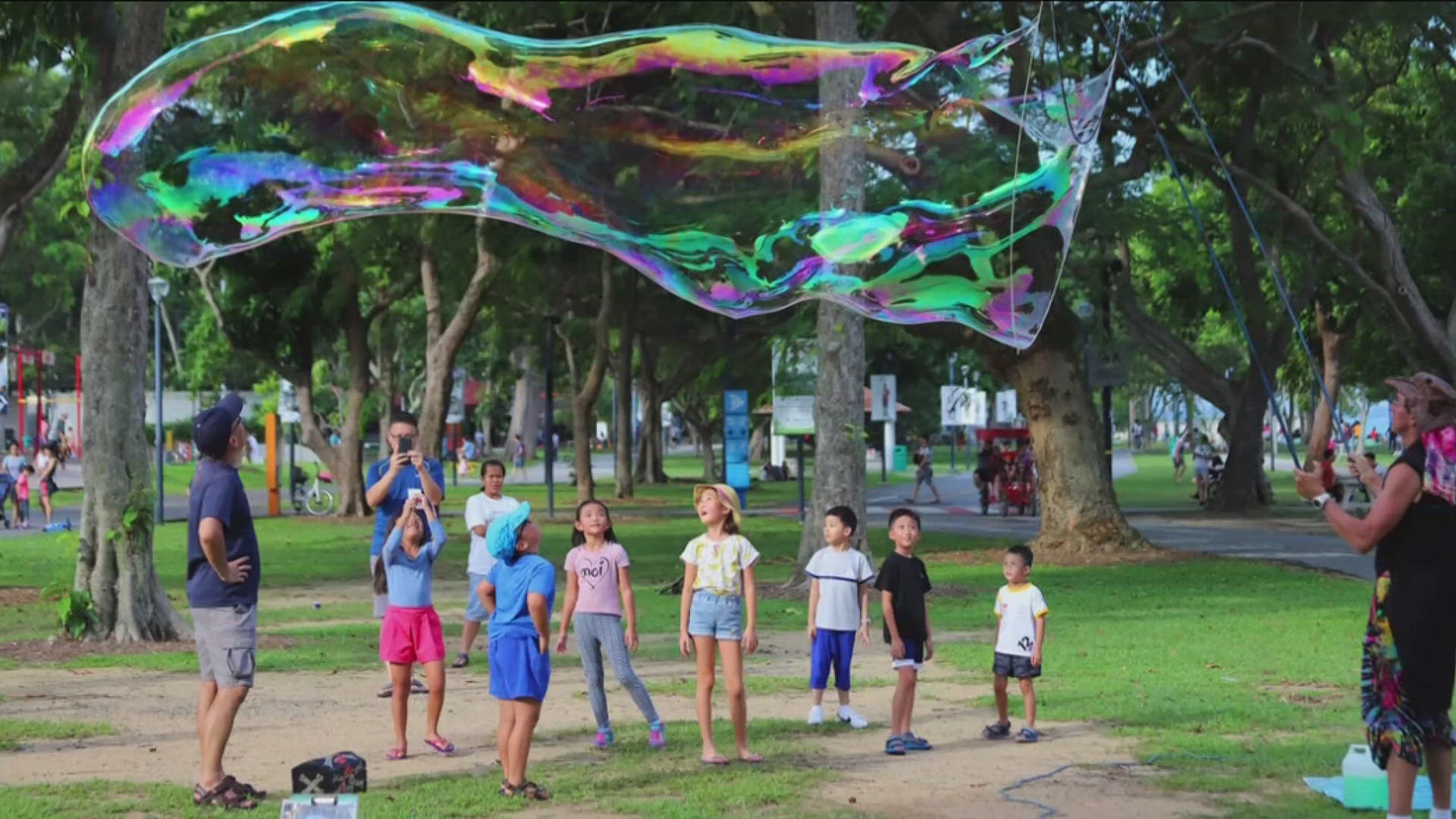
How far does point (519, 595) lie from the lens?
30.2 feet

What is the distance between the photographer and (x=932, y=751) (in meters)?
10.4

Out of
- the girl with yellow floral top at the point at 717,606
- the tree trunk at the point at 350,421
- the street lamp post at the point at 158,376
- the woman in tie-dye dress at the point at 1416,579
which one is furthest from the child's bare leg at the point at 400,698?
the tree trunk at the point at 350,421

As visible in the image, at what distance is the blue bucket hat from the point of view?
932 centimetres

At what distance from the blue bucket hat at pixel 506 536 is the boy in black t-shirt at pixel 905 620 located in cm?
234

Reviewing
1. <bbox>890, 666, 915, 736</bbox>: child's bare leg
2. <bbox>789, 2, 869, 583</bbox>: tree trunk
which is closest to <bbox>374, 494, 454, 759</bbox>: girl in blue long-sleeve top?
<bbox>890, 666, 915, 736</bbox>: child's bare leg

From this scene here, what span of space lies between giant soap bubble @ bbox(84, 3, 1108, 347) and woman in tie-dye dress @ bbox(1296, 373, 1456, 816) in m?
3.77

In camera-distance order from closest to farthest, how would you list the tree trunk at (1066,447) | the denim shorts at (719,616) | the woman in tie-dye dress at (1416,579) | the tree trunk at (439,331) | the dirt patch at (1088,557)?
the woman in tie-dye dress at (1416,579) < the denim shorts at (719,616) < the dirt patch at (1088,557) < the tree trunk at (1066,447) < the tree trunk at (439,331)

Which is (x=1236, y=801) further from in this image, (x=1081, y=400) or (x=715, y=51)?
(x=1081, y=400)

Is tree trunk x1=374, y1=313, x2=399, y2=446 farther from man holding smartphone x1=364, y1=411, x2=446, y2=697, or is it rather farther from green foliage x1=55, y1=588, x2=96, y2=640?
man holding smartphone x1=364, y1=411, x2=446, y2=697

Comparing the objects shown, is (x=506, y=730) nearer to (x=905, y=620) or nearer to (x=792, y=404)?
(x=905, y=620)

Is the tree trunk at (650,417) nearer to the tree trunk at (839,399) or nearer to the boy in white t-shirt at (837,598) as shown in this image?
the tree trunk at (839,399)

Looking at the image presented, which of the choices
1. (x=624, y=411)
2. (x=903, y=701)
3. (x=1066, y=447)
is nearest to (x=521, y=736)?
(x=903, y=701)

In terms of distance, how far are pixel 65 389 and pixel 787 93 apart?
92951mm

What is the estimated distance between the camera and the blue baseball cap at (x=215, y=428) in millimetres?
8891
